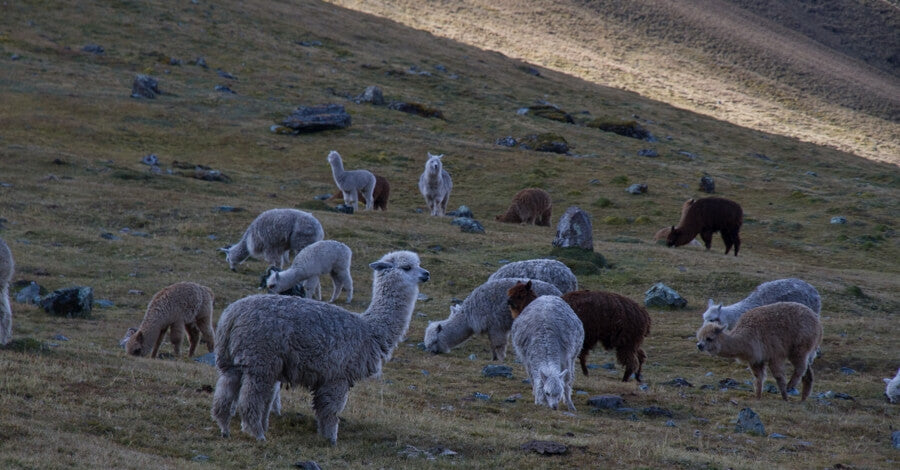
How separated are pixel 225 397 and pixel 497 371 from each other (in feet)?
20.4

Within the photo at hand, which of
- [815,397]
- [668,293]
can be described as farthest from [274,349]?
[668,293]

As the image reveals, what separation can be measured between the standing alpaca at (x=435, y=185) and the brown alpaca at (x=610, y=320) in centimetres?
1944

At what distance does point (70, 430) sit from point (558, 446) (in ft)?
16.2

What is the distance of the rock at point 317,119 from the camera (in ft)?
159

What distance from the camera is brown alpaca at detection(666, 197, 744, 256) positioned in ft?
98.9

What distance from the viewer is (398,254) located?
1053cm

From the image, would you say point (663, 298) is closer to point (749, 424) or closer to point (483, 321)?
point (483, 321)

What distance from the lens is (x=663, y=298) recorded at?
20766 mm

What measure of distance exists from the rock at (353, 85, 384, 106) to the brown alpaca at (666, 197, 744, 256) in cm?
3062

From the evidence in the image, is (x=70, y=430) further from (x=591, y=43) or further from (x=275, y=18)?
Result: (x=591, y=43)

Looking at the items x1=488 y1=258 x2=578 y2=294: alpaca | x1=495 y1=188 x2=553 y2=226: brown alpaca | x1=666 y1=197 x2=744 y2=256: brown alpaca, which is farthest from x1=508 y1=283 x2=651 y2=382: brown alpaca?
x1=495 y1=188 x2=553 y2=226: brown alpaca

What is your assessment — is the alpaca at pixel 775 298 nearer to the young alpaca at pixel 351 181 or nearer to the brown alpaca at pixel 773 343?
the brown alpaca at pixel 773 343

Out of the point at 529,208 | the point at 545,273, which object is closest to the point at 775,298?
the point at 545,273

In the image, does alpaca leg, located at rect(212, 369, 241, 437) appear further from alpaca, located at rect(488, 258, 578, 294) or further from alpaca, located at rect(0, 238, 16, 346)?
alpaca, located at rect(488, 258, 578, 294)
